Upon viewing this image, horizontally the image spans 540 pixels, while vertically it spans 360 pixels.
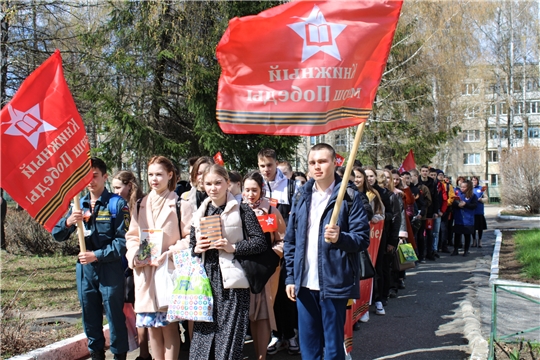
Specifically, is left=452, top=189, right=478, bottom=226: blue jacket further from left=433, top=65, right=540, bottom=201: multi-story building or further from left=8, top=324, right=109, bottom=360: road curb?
left=433, top=65, right=540, bottom=201: multi-story building

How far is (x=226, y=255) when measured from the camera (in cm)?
476

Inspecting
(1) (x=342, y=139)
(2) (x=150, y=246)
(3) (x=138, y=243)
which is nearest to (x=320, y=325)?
(2) (x=150, y=246)

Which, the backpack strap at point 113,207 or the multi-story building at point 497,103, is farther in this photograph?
the multi-story building at point 497,103

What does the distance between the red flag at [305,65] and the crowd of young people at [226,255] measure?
35 cm

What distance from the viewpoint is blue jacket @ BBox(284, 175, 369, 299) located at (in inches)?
169

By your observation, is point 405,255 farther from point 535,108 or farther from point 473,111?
point 535,108

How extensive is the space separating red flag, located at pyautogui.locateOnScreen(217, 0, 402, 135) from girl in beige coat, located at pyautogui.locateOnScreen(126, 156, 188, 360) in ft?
3.31

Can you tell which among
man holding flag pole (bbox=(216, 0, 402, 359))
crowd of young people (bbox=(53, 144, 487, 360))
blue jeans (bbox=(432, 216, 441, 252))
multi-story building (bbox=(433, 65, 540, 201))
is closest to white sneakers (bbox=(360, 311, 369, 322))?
crowd of young people (bbox=(53, 144, 487, 360))

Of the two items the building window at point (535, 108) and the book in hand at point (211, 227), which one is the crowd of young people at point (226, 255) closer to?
the book in hand at point (211, 227)

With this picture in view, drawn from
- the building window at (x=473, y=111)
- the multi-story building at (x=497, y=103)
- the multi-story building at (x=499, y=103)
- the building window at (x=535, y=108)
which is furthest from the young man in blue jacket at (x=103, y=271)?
the building window at (x=535, y=108)

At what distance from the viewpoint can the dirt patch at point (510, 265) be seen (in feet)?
31.2

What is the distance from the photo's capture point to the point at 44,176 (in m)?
4.74

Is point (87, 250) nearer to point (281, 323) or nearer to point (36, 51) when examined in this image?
point (281, 323)

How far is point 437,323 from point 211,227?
3761mm
